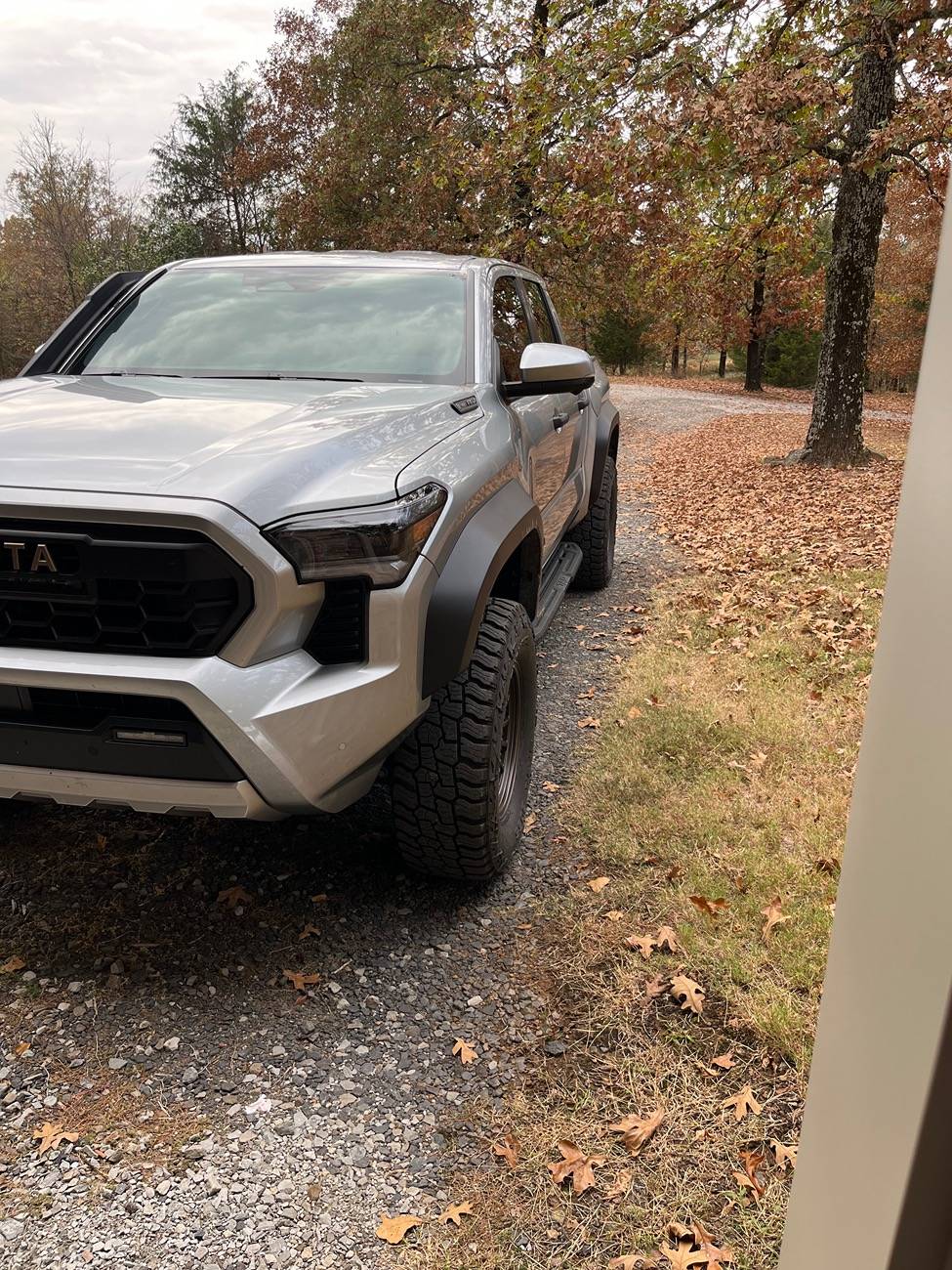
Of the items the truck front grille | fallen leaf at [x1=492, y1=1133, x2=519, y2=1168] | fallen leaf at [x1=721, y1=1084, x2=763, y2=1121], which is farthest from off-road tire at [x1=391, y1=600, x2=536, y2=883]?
fallen leaf at [x1=721, y1=1084, x2=763, y2=1121]

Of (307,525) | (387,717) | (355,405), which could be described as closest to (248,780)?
(387,717)

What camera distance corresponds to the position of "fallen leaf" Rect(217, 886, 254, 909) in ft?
9.48

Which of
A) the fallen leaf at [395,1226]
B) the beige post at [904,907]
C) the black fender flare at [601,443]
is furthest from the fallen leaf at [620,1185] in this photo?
the black fender flare at [601,443]

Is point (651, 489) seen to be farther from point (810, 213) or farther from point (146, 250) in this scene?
point (146, 250)

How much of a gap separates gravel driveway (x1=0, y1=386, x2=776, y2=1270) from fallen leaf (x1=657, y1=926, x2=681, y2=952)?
38 centimetres

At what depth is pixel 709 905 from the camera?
2.81 meters

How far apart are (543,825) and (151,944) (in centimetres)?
139

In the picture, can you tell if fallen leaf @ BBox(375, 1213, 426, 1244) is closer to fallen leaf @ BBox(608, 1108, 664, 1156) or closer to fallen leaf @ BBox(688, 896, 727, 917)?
fallen leaf @ BBox(608, 1108, 664, 1156)

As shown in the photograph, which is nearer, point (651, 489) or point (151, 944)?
point (151, 944)

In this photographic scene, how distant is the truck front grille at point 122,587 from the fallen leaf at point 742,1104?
1.55 metres

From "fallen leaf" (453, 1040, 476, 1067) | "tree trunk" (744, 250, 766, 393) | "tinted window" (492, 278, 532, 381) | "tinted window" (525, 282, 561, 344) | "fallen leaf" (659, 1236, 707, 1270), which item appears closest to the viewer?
"fallen leaf" (659, 1236, 707, 1270)

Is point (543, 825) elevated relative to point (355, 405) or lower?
lower

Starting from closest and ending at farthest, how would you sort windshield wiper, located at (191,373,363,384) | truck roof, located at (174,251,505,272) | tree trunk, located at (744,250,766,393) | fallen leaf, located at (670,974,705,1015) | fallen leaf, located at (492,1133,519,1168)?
fallen leaf, located at (492,1133,519,1168)
fallen leaf, located at (670,974,705,1015)
windshield wiper, located at (191,373,363,384)
truck roof, located at (174,251,505,272)
tree trunk, located at (744,250,766,393)

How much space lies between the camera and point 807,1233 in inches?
38.6
